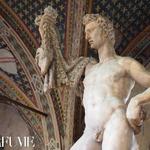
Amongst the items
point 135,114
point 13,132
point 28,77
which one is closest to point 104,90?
point 135,114

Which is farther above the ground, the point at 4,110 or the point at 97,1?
the point at 97,1

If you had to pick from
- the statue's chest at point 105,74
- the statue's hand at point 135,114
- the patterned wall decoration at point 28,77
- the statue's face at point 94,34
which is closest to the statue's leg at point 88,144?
the statue's hand at point 135,114

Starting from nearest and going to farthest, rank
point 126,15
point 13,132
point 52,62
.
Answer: point 52,62 < point 126,15 < point 13,132

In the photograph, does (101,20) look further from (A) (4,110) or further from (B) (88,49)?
(A) (4,110)

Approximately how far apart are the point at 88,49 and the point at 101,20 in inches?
226

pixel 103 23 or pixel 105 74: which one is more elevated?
pixel 103 23

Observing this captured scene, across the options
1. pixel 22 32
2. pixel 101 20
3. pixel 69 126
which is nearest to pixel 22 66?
pixel 22 32

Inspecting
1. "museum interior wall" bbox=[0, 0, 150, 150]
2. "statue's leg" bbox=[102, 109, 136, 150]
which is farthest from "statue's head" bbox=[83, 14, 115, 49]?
"museum interior wall" bbox=[0, 0, 150, 150]

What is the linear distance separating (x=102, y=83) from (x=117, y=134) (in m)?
0.48

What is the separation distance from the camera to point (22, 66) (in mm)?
11234

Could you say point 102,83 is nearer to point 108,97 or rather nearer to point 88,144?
point 108,97

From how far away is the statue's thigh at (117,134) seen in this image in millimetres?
3910

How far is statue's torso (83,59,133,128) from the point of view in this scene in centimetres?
409

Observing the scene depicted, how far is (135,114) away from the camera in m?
3.92
